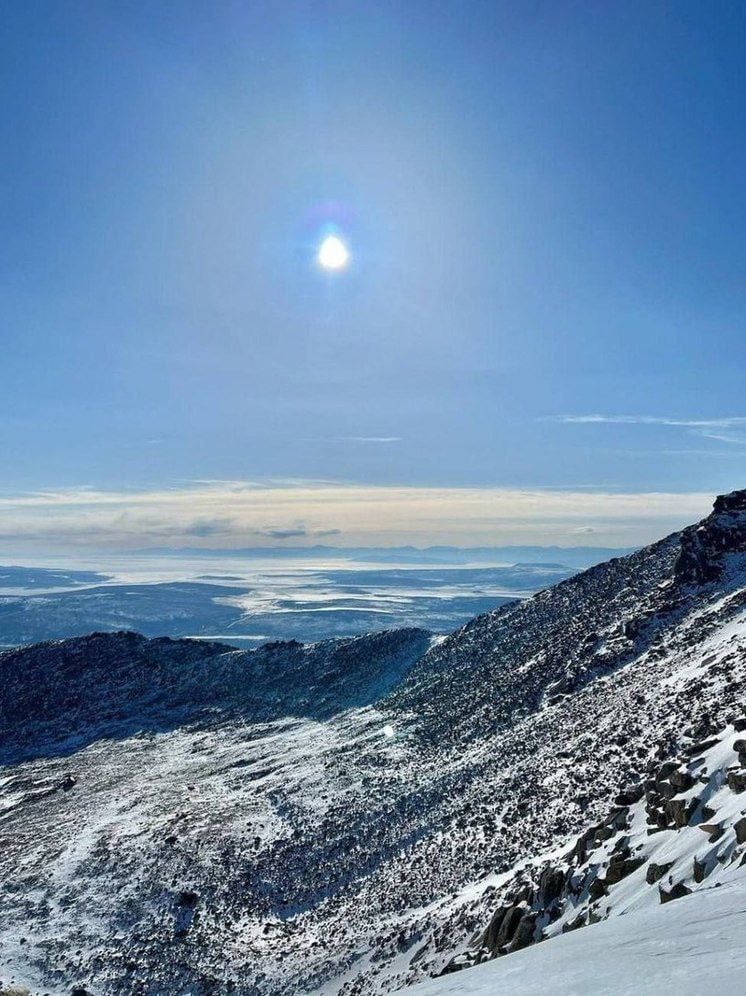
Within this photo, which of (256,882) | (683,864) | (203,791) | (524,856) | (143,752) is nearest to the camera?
(683,864)

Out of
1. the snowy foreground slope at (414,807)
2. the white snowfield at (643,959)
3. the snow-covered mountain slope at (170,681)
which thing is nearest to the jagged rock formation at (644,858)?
the snowy foreground slope at (414,807)

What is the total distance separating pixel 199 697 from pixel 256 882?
4316 centimetres

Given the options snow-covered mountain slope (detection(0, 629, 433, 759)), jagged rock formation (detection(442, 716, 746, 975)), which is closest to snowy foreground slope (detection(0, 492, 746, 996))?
jagged rock formation (detection(442, 716, 746, 975))

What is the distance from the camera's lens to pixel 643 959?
30.0ft

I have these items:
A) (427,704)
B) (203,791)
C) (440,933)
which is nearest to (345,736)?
(427,704)

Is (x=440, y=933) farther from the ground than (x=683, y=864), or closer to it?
closer to it

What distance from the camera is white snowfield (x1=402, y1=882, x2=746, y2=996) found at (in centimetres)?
803

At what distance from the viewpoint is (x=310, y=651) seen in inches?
3125

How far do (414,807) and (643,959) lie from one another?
1188 inches

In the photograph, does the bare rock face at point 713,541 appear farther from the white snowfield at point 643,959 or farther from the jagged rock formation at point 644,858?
the white snowfield at point 643,959

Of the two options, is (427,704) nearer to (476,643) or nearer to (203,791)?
(476,643)

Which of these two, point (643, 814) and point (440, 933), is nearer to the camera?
point (643, 814)

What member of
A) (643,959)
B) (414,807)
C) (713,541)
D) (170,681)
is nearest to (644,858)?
(643,959)

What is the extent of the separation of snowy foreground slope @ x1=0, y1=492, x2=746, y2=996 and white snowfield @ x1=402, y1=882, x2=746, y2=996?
0.18 metres
